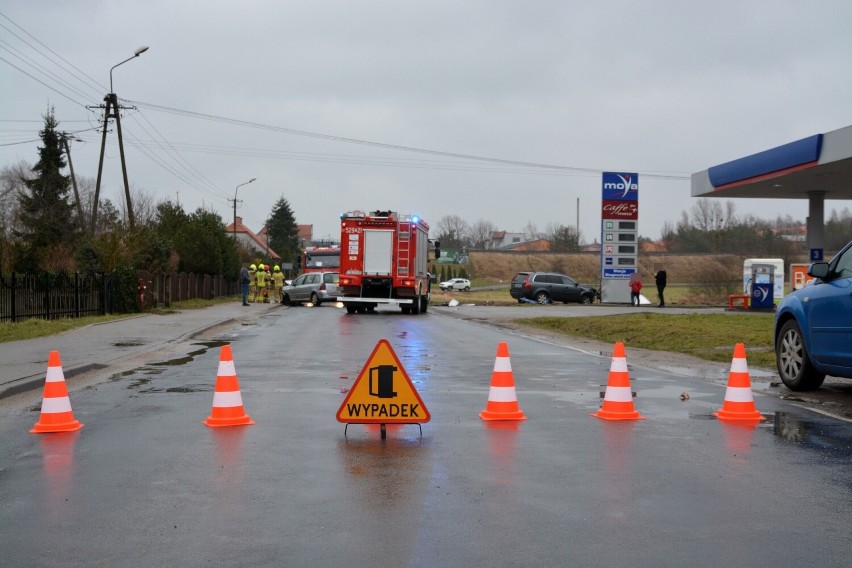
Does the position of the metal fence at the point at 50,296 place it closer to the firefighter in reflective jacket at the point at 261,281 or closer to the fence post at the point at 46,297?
the fence post at the point at 46,297

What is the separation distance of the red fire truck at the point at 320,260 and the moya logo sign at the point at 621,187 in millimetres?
15620

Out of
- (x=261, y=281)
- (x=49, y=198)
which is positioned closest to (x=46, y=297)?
(x=261, y=281)

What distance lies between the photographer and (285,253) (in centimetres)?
11106

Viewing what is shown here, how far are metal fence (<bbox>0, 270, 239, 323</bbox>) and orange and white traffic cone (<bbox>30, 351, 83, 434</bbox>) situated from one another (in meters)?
14.5

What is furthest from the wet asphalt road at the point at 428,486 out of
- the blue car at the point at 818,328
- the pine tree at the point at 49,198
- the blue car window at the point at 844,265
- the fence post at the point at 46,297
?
the pine tree at the point at 49,198

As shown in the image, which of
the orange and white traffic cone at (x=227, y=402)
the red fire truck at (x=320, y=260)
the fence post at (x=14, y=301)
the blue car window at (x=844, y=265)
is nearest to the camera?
the orange and white traffic cone at (x=227, y=402)

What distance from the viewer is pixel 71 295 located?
81.4 ft

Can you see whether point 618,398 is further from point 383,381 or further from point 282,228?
point 282,228

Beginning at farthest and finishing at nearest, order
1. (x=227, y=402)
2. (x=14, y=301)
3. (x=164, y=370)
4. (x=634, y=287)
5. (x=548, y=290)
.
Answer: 1. (x=548, y=290)
2. (x=634, y=287)
3. (x=14, y=301)
4. (x=164, y=370)
5. (x=227, y=402)

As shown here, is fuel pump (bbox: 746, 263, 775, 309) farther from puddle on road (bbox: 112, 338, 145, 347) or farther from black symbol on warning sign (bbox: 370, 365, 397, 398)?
black symbol on warning sign (bbox: 370, 365, 397, 398)

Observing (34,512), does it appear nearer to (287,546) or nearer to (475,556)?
(287,546)

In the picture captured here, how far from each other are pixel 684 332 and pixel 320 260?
3289cm

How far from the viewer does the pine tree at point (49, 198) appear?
5691 centimetres

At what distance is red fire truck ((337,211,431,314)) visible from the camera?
30609 millimetres
